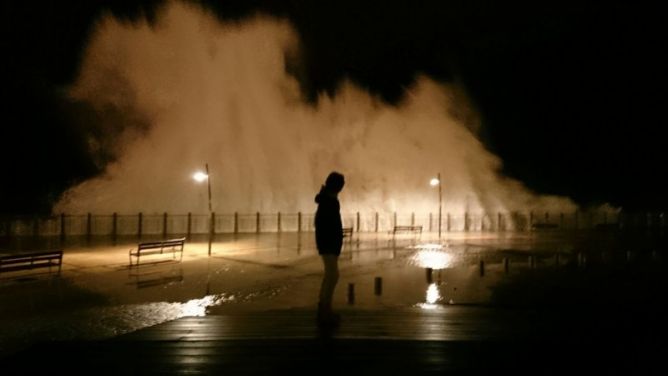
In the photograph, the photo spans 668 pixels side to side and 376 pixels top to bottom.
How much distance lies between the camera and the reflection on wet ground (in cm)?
833

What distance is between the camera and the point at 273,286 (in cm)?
1177

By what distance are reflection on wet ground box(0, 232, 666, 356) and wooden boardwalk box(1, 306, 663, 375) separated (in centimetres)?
142

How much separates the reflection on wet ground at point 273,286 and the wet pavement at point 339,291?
0.09 feet

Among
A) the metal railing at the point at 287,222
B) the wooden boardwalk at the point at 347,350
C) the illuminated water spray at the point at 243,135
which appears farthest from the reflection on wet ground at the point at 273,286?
the illuminated water spray at the point at 243,135

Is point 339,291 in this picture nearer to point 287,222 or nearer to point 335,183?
point 335,183

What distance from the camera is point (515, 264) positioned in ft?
51.6

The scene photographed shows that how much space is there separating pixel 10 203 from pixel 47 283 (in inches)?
1090

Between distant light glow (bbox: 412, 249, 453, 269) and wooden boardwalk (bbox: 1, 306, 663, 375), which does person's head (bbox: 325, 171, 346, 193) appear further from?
distant light glow (bbox: 412, 249, 453, 269)

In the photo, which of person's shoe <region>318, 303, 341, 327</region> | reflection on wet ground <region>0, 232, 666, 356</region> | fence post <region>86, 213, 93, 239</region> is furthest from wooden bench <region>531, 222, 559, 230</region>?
person's shoe <region>318, 303, 341, 327</region>

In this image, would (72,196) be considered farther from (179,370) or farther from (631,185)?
(631,185)

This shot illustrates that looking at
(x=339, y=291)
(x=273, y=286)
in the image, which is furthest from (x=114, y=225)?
(x=339, y=291)

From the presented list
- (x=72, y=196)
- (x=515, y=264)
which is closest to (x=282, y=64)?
(x=72, y=196)

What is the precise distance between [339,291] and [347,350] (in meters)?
5.42

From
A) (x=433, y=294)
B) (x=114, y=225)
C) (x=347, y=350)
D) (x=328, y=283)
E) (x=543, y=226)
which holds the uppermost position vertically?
(x=328, y=283)
